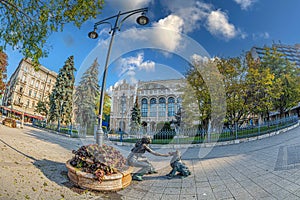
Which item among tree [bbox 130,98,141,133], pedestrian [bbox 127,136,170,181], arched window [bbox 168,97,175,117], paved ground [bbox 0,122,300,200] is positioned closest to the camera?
paved ground [bbox 0,122,300,200]

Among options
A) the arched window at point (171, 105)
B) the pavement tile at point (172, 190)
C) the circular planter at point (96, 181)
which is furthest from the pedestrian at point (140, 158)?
the arched window at point (171, 105)

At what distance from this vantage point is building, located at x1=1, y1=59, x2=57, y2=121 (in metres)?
13.9

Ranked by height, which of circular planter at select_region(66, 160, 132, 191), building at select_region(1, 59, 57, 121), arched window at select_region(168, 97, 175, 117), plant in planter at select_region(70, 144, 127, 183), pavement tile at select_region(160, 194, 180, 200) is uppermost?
building at select_region(1, 59, 57, 121)

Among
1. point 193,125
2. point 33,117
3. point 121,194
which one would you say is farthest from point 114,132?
point 33,117

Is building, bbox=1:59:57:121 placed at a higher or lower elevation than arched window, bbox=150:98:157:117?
higher

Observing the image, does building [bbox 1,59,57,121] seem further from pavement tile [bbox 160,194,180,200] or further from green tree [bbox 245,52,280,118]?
green tree [bbox 245,52,280,118]

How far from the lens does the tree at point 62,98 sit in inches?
706

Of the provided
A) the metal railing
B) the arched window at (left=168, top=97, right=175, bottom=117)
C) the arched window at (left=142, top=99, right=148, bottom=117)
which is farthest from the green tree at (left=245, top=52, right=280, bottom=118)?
the arched window at (left=142, top=99, right=148, bottom=117)

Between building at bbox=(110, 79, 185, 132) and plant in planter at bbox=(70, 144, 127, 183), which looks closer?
plant in planter at bbox=(70, 144, 127, 183)

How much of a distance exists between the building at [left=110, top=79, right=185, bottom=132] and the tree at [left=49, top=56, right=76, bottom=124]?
40.5ft

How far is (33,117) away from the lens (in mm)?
17781

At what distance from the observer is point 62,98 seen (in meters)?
19.4

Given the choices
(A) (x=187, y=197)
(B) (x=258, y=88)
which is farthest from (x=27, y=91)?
(B) (x=258, y=88)

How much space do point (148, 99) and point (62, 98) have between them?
1568 centimetres
